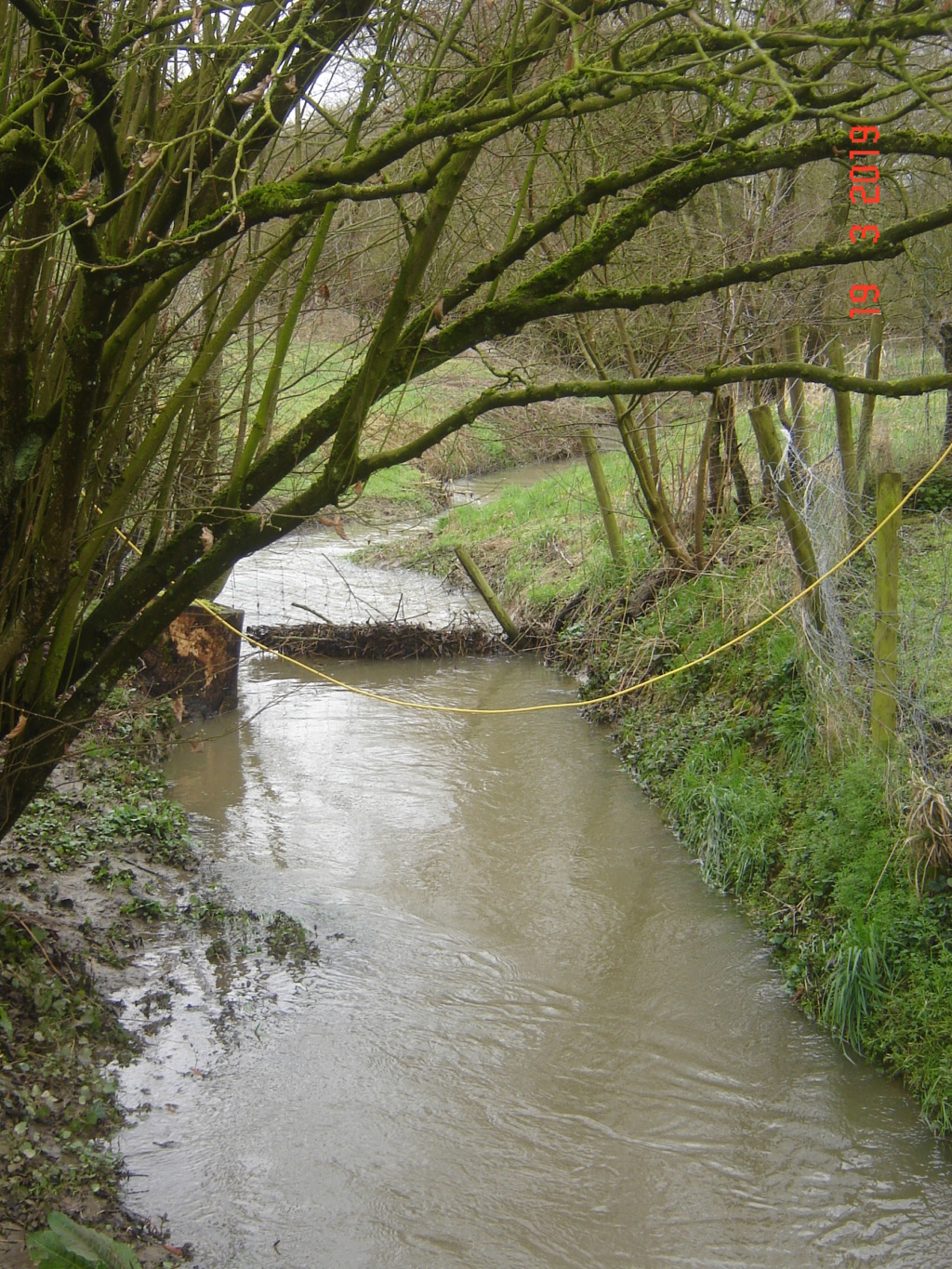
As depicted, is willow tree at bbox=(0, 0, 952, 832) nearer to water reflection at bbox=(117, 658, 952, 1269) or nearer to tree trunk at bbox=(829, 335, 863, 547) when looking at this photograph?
water reflection at bbox=(117, 658, 952, 1269)

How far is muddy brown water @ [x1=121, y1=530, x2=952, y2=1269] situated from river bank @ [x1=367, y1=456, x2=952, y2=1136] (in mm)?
259

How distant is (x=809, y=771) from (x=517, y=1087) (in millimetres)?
2818

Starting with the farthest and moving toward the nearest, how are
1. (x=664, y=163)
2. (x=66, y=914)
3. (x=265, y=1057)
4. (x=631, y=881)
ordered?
(x=631, y=881), (x=66, y=914), (x=265, y=1057), (x=664, y=163)

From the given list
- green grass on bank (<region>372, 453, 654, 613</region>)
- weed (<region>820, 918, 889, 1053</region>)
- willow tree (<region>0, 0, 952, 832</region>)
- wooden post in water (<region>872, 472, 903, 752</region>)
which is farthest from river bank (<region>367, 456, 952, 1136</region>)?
willow tree (<region>0, 0, 952, 832</region>)

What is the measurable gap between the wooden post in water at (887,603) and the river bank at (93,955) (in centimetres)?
350

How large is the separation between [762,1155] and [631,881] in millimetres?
2617

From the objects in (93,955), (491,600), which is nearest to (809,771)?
(93,955)

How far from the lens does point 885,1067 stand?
16.5 ft

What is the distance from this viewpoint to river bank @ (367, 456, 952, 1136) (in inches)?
198

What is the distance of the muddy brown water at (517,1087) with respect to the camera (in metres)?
4.16

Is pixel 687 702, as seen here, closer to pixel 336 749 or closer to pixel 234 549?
pixel 336 749

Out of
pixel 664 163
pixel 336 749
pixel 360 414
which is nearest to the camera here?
pixel 664 163

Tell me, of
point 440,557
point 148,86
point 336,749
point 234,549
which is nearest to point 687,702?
point 336,749

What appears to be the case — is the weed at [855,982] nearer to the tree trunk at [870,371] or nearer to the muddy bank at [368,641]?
the tree trunk at [870,371]
